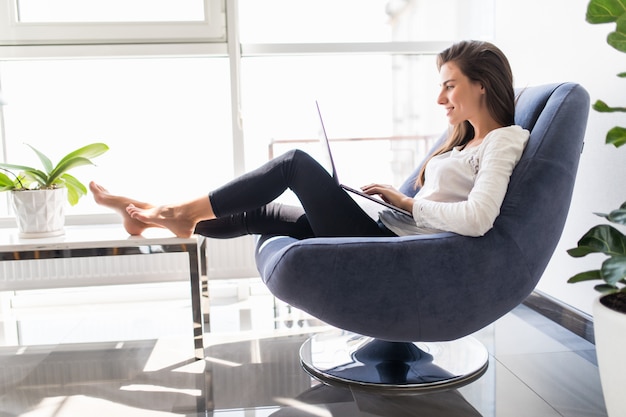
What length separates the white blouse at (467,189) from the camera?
1.34 metres

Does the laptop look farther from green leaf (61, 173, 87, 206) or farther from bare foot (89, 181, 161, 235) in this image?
green leaf (61, 173, 87, 206)

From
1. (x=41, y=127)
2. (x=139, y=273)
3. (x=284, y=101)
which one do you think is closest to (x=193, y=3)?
(x=284, y=101)

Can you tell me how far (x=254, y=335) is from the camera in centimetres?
212

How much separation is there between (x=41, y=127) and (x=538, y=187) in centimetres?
245

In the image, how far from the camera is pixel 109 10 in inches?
104

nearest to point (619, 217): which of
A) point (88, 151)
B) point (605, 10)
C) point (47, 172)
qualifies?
point (605, 10)

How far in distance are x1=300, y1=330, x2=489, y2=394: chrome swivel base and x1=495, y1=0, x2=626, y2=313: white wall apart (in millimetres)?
554

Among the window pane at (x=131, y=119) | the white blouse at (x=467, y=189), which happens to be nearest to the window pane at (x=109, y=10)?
the window pane at (x=131, y=119)

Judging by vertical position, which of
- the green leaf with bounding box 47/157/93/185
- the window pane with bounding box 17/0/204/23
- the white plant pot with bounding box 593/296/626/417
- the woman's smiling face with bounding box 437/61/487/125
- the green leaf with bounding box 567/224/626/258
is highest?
the window pane with bounding box 17/0/204/23

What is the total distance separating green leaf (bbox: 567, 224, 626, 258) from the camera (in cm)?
130

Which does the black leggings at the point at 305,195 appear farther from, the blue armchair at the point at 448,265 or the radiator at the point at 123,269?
the radiator at the point at 123,269

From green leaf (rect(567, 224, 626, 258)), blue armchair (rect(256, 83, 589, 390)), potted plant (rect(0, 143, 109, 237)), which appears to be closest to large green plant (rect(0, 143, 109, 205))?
potted plant (rect(0, 143, 109, 237))

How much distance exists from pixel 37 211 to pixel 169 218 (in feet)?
1.76

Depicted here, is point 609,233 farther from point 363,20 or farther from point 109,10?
point 109,10
